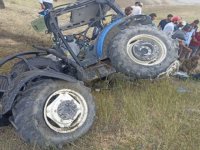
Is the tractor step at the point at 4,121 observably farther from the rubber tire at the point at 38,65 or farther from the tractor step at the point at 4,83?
the rubber tire at the point at 38,65

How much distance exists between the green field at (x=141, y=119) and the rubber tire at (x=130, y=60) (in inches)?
17.4

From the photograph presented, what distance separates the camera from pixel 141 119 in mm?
5223

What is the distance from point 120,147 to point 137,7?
8.35 metres

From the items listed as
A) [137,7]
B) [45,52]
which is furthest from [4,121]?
[137,7]

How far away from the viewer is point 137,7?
1235 centimetres

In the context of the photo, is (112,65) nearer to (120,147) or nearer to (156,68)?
(156,68)

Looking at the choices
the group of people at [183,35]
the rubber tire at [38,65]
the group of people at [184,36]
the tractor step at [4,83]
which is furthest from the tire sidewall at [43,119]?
the group of people at [183,35]

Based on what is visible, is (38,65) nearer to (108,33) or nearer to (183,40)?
(108,33)

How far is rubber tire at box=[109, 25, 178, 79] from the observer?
→ 18.2 ft

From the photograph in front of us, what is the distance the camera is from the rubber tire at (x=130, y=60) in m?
5.54

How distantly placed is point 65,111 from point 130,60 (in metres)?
1.47

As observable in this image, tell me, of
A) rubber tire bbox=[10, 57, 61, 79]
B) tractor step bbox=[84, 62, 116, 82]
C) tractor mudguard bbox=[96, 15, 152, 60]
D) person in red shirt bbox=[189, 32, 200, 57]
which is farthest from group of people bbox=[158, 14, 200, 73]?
rubber tire bbox=[10, 57, 61, 79]

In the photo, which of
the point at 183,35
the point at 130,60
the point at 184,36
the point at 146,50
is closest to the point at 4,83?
the point at 130,60

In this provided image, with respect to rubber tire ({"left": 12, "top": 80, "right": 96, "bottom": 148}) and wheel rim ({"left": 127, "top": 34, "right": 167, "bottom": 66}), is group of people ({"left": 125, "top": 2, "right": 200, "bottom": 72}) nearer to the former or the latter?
wheel rim ({"left": 127, "top": 34, "right": 167, "bottom": 66})
